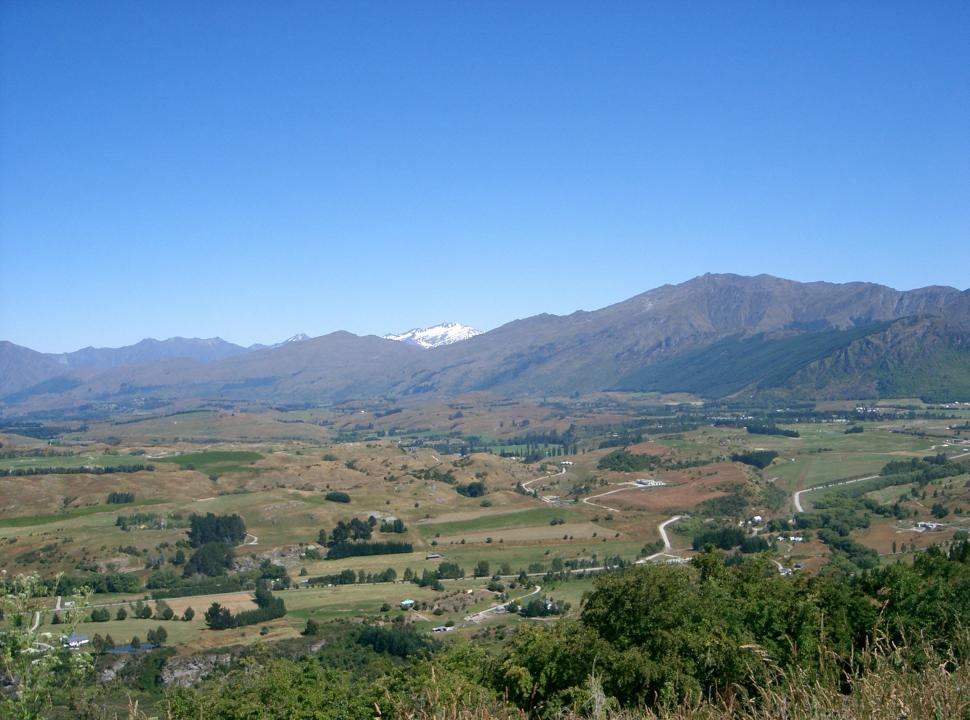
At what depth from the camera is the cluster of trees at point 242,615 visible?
47031 mm

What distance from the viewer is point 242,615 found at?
48188 millimetres

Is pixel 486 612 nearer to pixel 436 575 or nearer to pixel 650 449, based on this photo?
pixel 436 575

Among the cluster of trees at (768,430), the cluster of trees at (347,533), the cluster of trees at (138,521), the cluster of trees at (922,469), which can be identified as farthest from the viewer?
the cluster of trees at (768,430)

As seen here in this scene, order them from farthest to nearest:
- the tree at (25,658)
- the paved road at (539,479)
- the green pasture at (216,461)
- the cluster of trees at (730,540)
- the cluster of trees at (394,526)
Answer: the green pasture at (216,461) → the paved road at (539,479) → the cluster of trees at (394,526) → the cluster of trees at (730,540) → the tree at (25,658)

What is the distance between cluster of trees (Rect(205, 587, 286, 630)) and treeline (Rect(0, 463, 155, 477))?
55.4 meters

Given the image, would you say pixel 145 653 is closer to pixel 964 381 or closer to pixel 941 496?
pixel 941 496

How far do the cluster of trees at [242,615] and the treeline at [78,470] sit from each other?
55391mm

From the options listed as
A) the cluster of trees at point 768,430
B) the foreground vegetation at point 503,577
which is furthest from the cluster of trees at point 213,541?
the cluster of trees at point 768,430

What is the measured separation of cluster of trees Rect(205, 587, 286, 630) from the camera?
4703cm

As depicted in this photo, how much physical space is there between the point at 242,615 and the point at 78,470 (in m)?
62.9

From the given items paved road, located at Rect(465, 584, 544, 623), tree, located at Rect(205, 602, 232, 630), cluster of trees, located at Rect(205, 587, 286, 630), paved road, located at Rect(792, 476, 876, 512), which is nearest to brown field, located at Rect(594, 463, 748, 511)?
paved road, located at Rect(792, 476, 876, 512)

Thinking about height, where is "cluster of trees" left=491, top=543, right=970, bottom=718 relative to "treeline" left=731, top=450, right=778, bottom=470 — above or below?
above

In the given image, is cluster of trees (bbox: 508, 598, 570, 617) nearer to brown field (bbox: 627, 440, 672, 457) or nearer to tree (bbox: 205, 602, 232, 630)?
tree (bbox: 205, 602, 232, 630)

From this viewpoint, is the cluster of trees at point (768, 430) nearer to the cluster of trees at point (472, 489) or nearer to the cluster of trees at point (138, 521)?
the cluster of trees at point (472, 489)
